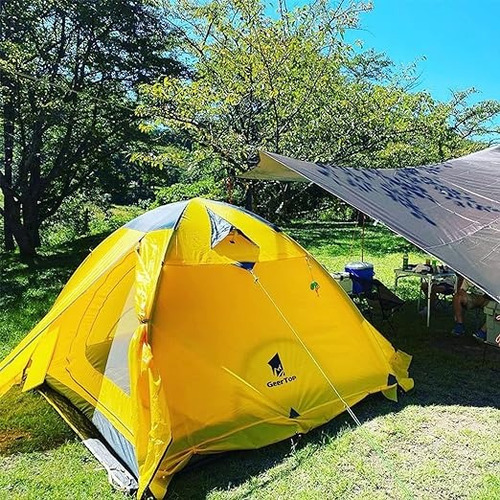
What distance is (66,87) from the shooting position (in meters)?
8.66

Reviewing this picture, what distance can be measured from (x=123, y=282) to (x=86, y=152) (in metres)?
7.29

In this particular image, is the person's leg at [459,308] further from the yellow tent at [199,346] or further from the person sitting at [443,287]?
the yellow tent at [199,346]

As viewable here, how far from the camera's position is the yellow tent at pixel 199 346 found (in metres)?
2.59

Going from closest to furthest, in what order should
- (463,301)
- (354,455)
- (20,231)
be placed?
(354,455) < (463,301) < (20,231)

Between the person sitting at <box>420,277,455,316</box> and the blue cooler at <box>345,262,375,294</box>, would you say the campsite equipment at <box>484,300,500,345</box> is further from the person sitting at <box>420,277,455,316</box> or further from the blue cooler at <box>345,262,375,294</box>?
the person sitting at <box>420,277,455,316</box>

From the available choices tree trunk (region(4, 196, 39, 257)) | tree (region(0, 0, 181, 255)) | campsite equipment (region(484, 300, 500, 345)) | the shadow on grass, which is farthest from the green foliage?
campsite equipment (region(484, 300, 500, 345))

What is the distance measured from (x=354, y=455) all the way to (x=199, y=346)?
1025 mm

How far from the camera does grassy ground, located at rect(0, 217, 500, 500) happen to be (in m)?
2.39

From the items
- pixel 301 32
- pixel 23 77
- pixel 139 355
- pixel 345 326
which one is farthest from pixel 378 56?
pixel 139 355

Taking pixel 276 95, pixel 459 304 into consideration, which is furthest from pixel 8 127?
pixel 459 304

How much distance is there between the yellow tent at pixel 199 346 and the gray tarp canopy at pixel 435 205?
58cm

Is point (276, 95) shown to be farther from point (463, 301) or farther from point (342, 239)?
point (342, 239)

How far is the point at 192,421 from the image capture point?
8.56 ft

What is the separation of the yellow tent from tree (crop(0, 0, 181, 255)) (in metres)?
6.04
